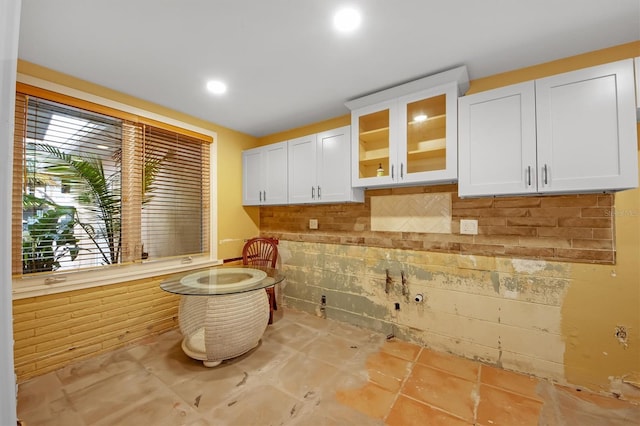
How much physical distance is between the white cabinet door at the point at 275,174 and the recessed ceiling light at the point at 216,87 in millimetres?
949

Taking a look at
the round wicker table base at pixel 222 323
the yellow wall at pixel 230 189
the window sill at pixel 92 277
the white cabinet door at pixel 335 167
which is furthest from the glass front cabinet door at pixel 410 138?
the window sill at pixel 92 277

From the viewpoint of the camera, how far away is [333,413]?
5.48ft

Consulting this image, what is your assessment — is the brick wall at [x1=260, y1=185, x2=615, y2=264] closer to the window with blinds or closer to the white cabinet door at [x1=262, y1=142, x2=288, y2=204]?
the white cabinet door at [x1=262, y1=142, x2=288, y2=204]

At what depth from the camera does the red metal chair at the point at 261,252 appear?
340 cm

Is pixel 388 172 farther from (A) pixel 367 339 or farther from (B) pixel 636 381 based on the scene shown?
(B) pixel 636 381

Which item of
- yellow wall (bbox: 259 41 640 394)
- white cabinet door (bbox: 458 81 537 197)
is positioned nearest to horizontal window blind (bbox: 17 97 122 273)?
white cabinet door (bbox: 458 81 537 197)

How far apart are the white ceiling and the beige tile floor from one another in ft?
8.01

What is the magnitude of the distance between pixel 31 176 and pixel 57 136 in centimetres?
39

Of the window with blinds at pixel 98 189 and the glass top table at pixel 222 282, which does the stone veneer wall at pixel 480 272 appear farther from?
the window with blinds at pixel 98 189

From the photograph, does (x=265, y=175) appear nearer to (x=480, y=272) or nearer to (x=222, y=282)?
(x=222, y=282)

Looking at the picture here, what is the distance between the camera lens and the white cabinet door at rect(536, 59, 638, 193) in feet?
5.21

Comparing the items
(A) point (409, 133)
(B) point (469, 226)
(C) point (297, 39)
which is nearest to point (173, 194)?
Result: (C) point (297, 39)

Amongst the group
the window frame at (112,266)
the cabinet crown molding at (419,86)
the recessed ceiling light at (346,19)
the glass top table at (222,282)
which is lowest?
the glass top table at (222,282)

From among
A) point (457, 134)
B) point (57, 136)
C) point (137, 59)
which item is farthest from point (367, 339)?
point (57, 136)
